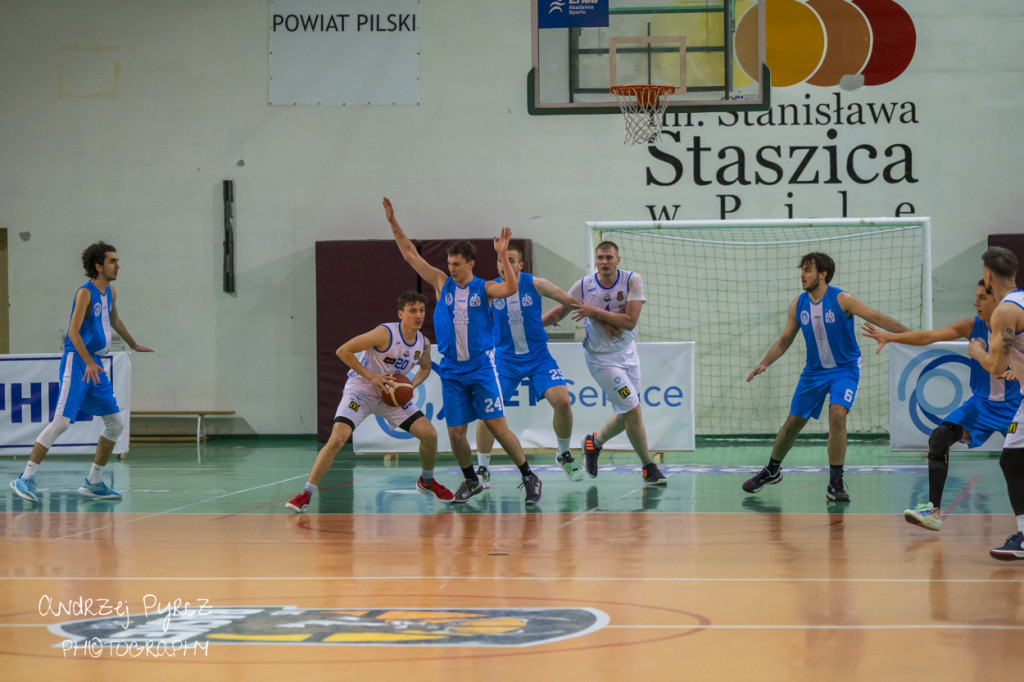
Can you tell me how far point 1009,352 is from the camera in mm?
6137

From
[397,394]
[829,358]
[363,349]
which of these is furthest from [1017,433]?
[363,349]

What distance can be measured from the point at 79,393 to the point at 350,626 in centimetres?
558

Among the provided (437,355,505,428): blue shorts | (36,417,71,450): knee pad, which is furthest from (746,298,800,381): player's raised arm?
(36,417,71,450): knee pad

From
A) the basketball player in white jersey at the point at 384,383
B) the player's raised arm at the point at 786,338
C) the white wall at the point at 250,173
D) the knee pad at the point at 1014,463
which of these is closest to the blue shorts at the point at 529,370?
the basketball player in white jersey at the point at 384,383

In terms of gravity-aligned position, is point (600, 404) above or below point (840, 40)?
below

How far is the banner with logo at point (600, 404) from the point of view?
38.5 ft

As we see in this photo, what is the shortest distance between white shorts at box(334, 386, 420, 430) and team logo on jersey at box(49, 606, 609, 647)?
3.33 metres

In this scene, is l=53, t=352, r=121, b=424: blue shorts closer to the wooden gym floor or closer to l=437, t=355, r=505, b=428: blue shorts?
the wooden gym floor

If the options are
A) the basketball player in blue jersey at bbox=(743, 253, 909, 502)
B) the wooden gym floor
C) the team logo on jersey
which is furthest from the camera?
the basketball player in blue jersey at bbox=(743, 253, 909, 502)

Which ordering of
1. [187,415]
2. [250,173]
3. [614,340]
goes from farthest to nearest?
[250,173] < [187,415] < [614,340]

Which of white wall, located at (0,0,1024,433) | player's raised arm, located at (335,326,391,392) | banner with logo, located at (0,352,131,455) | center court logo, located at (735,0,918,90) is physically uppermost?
center court logo, located at (735,0,918,90)

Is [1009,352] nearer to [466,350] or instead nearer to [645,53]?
[466,350]

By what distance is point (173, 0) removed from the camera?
51.5 ft

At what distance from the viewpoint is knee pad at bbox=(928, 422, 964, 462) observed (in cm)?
707
